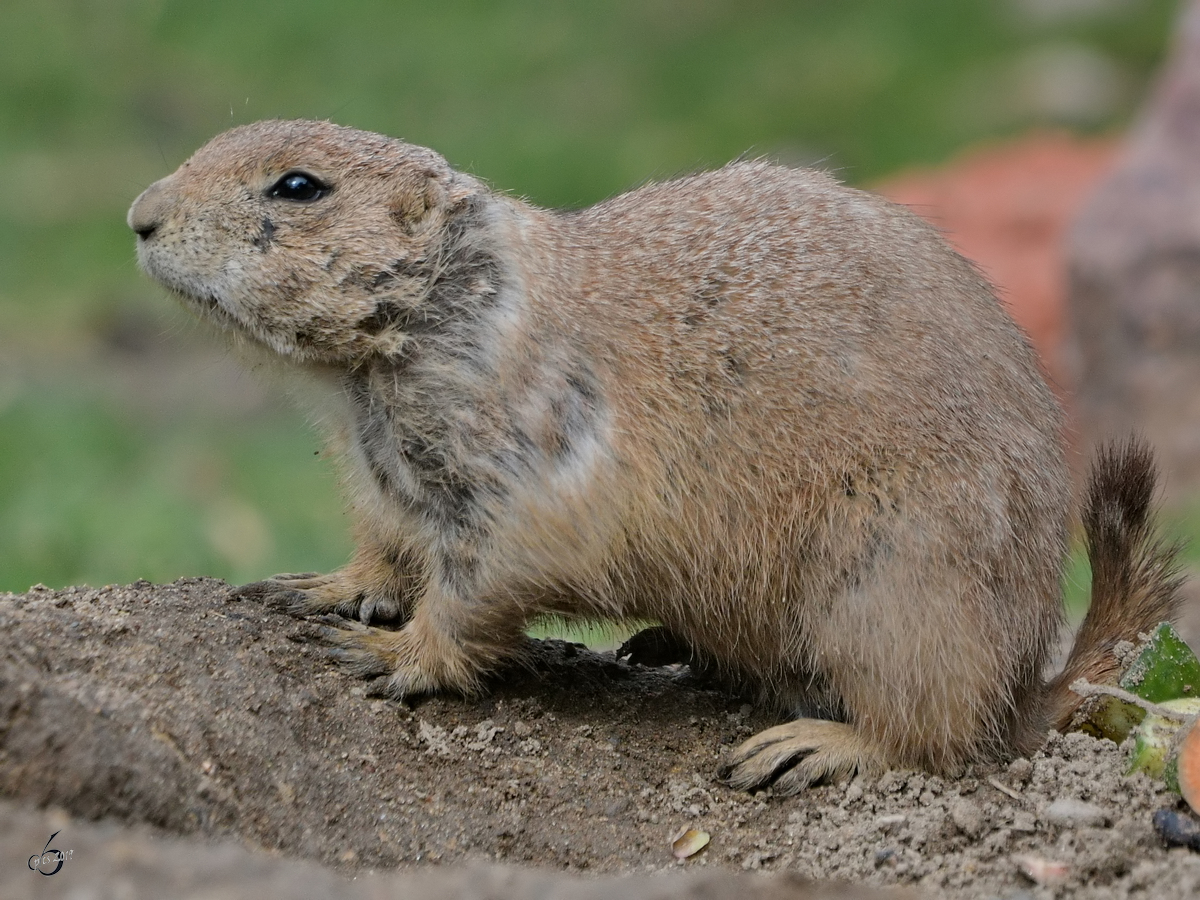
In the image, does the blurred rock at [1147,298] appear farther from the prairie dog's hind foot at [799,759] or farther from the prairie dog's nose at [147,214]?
the prairie dog's nose at [147,214]

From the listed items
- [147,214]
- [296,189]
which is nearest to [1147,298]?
[296,189]

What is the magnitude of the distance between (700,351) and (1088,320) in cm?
730

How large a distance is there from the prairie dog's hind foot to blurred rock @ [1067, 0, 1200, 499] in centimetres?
627

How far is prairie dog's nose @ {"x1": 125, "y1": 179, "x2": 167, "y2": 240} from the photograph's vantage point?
443 centimetres

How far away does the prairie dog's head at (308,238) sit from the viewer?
4.40 m

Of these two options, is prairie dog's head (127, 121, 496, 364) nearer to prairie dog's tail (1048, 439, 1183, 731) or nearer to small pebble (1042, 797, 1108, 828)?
prairie dog's tail (1048, 439, 1183, 731)

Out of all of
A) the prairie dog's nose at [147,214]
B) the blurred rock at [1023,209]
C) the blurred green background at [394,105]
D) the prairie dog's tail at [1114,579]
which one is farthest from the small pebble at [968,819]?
the blurred rock at [1023,209]

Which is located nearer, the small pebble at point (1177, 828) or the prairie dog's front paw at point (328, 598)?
the small pebble at point (1177, 828)

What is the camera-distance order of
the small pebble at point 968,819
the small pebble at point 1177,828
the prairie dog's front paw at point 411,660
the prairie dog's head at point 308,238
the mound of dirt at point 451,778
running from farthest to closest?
the prairie dog's front paw at point 411,660 → the prairie dog's head at point 308,238 → the small pebble at point 968,819 → the small pebble at point 1177,828 → the mound of dirt at point 451,778

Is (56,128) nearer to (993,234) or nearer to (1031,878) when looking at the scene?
(993,234)

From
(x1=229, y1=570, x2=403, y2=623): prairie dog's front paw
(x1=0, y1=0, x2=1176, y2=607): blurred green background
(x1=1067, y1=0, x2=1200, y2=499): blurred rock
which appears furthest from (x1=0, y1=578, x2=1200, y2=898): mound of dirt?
(x1=1067, y1=0, x2=1200, y2=499): blurred rock

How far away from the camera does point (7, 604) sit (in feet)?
13.7

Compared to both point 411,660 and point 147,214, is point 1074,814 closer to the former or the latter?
point 411,660

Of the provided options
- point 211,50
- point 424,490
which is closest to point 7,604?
point 424,490
